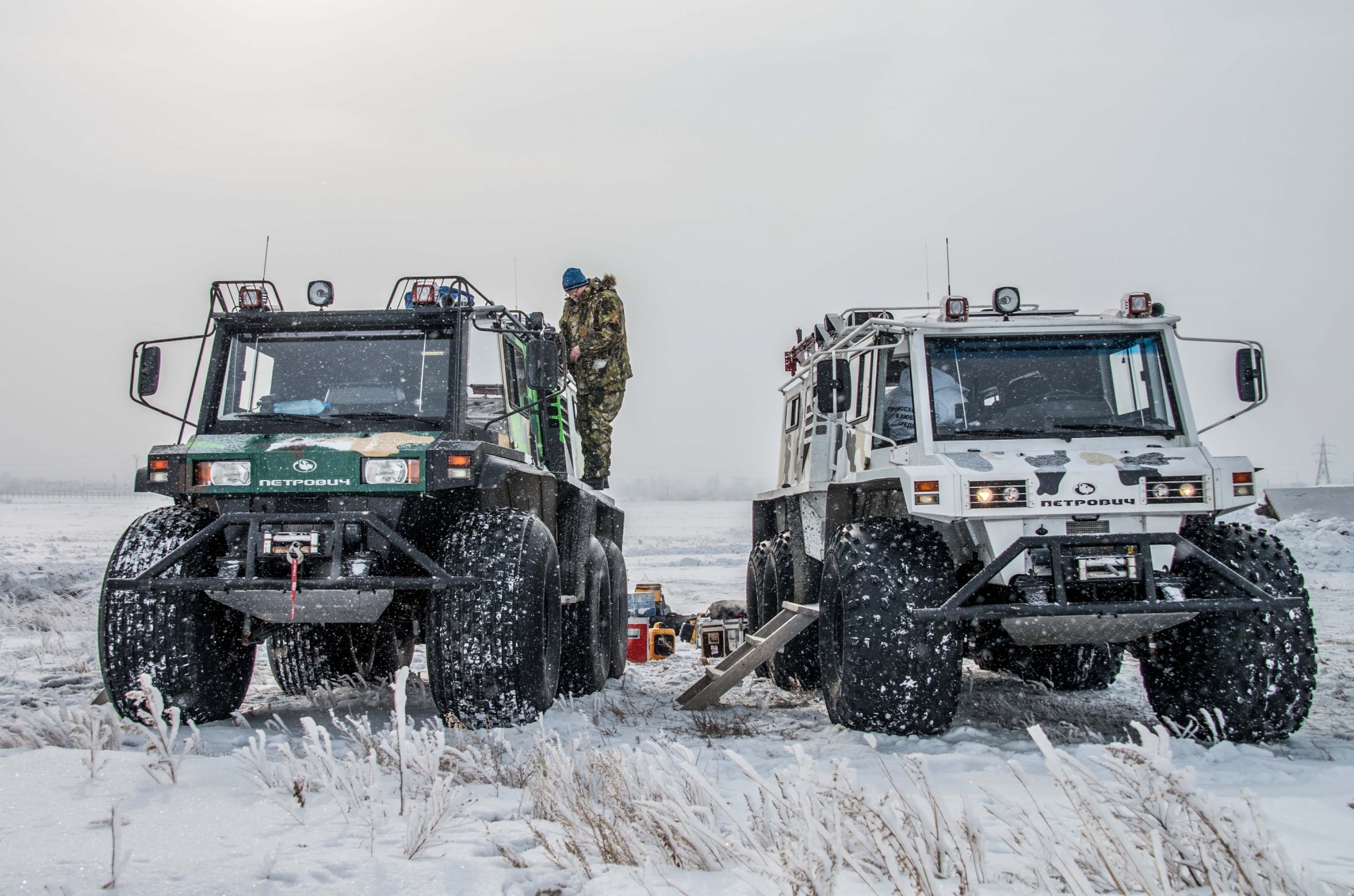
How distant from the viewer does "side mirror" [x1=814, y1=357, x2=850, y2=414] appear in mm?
6016

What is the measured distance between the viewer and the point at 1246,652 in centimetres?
500

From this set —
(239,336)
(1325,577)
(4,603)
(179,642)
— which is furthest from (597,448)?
(1325,577)

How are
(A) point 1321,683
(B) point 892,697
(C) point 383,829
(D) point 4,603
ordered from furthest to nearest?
(D) point 4,603 → (A) point 1321,683 → (B) point 892,697 → (C) point 383,829

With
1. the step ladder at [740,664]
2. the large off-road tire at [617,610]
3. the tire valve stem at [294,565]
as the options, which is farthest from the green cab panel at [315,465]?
the large off-road tire at [617,610]

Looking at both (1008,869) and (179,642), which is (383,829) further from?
(179,642)

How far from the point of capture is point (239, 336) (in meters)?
6.19

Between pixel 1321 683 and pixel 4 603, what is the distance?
13461mm

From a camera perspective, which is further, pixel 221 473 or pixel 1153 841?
pixel 221 473

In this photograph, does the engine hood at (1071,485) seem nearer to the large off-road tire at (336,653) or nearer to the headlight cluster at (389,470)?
the headlight cluster at (389,470)

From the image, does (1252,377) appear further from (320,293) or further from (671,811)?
(320,293)

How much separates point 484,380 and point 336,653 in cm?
272

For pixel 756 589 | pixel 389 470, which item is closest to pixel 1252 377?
pixel 756 589

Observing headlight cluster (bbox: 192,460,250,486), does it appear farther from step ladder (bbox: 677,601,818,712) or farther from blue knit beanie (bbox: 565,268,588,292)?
blue knit beanie (bbox: 565,268,588,292)

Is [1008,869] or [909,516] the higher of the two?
[909,516]
